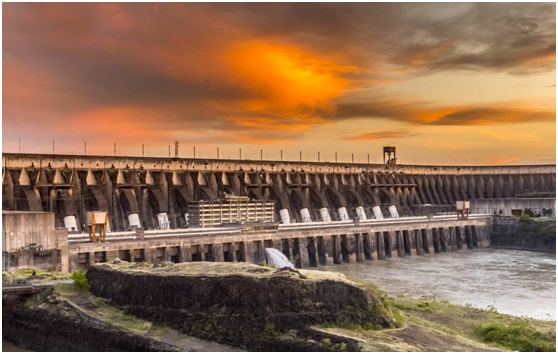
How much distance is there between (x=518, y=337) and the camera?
69.7 ft

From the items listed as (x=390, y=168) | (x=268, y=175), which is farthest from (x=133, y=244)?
(x=390, y=168)

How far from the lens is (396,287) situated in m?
37.5

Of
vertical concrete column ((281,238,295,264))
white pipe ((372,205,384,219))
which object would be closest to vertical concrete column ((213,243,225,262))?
vertical concrete column ((281,238,295,264))

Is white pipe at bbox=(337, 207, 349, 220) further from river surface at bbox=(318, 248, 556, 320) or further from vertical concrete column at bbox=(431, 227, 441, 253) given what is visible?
river surface at bbox=(318, 248, 556, 320)

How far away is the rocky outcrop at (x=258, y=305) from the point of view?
61.9 feet

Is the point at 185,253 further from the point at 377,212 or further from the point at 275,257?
the point at 377,212

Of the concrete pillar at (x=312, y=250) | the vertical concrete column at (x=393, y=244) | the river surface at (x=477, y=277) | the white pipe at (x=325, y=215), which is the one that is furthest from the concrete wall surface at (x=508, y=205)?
the concrete pillar at (x=312, y=250)

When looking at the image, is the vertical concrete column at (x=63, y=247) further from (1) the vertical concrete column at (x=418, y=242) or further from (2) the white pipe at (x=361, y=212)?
(2) the white pipe at (x=361, y=212)

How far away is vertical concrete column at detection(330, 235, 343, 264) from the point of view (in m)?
48.5

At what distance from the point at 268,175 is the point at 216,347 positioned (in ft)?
152

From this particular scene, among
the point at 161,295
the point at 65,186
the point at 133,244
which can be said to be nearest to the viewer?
the point at 161,295

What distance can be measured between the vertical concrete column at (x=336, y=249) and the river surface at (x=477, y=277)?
3.25 ft

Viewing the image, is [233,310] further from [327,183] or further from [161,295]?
[327,183]

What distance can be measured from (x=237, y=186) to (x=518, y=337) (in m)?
41.8
